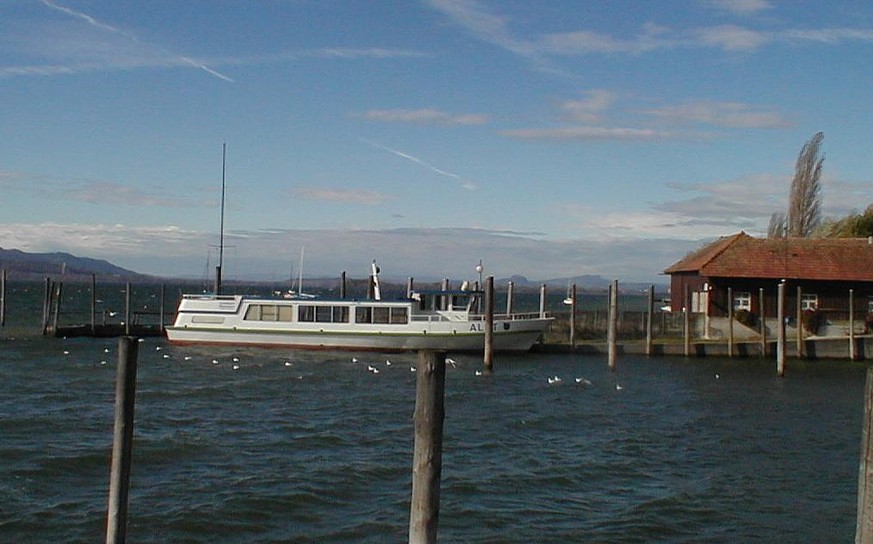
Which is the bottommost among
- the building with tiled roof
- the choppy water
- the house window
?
the choppy water

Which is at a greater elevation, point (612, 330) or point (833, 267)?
point (833, 267)

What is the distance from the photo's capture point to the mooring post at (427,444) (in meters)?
9.14

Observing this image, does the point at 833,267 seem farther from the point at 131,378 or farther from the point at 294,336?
the point at 131,378

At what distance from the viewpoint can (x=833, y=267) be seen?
45219 millimetres

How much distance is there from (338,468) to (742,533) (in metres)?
6.75

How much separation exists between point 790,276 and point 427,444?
127 ft

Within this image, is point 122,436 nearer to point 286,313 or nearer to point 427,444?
point 427,444

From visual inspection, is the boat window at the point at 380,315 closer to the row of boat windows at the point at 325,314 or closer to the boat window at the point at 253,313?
the row of boat windows at the point at 325,314

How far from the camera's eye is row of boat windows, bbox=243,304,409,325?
4138 centimetres

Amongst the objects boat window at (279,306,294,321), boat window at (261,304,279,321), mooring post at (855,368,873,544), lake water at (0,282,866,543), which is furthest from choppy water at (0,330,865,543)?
boat window at (261,304,279,321)

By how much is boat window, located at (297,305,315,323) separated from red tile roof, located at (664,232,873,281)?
16333 millimetres

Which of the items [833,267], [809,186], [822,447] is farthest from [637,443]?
[809,186]

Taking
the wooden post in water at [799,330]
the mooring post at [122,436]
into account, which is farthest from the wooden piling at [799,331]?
the mooring post at [122,436]

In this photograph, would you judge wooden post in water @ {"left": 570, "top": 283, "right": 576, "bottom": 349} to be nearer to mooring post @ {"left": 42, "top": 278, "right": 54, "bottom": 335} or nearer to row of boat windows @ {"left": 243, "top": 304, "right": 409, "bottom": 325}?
row of boat windows @ {"left": 243, "top": 304, "right": 409, "bottom": 325}
